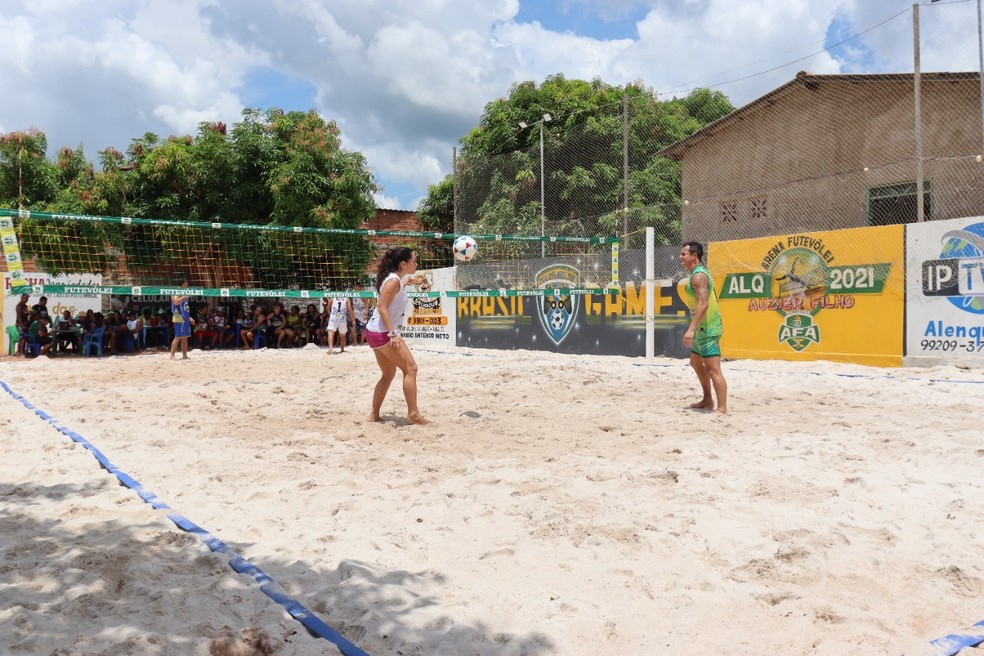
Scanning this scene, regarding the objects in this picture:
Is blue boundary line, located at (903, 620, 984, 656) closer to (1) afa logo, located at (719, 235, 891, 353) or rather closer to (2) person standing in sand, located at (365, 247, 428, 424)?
(2) person standing in sand, located at (365, 247, 428, 424)

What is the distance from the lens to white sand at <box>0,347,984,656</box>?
6.35 ft

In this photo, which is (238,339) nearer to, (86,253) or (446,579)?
(86,253)

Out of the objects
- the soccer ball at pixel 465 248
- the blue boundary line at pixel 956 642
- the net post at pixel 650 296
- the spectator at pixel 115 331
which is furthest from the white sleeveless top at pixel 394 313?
the spectator at pixel 115 331

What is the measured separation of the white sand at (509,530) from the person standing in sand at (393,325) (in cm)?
30

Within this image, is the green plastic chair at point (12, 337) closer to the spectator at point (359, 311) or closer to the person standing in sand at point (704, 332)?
the spectator at point (359, 311)

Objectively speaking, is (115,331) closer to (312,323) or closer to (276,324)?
(276,324)

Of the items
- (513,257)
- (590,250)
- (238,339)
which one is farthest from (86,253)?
(590,250)

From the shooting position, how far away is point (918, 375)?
23.3ft

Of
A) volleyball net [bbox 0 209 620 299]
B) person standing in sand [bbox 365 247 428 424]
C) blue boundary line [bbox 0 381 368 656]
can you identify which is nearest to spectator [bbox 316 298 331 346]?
volleyball net [bbox 0 209 620 299]

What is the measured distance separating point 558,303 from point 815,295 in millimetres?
4453

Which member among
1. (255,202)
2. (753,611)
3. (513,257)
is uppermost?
(255,202)

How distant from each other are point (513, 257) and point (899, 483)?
1057cm

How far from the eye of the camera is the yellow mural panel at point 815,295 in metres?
8.09

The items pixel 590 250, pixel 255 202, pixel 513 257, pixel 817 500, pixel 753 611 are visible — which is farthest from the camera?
pixel 255 202
